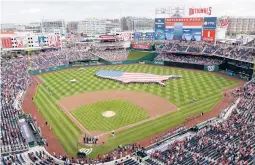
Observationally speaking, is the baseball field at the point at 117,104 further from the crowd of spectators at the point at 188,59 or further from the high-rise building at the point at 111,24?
the high-rise building at the point at 111,24

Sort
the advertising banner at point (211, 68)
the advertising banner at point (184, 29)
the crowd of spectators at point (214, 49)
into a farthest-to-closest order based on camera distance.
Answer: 1. the advertising banner at point (184, 29)
2. the advertising banner at point (211, 68)
3. the crowd of spectators at point (214, 49)

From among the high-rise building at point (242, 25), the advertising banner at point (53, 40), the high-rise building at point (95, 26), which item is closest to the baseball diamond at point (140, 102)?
the advertising banner at point (53, 40)

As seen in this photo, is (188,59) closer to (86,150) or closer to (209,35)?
(209,35)

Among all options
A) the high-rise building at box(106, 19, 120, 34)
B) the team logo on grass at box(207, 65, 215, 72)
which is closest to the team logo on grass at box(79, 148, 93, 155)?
the team logo on grass at box(207, 65, 215, 72)

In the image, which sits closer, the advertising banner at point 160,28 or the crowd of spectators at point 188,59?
the crowd of spectators at point 188,59

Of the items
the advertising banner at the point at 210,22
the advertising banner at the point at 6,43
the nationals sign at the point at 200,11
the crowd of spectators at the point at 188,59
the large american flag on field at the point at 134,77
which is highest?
the nationals sign at the point at 200,11

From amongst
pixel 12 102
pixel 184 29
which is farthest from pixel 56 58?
pixel 184 29

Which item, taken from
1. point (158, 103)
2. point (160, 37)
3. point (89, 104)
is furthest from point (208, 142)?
point (160, 37)
